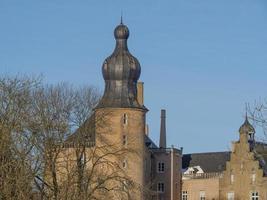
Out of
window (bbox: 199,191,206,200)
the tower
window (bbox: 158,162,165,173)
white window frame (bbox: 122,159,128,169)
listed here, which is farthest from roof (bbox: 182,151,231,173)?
white window frame (bbox: 122,159,128,169)

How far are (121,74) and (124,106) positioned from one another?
276 cm

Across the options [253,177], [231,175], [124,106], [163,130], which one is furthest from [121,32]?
[253,177]

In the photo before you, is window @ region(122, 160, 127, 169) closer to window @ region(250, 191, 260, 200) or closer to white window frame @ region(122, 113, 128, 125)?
white window frame @ region(122, 113, 128, 125)

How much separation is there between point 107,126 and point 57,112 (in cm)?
2139

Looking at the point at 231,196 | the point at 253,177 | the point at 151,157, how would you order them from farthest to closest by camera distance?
the point at 231,196 → the point at 151,157 → the point at 253,177

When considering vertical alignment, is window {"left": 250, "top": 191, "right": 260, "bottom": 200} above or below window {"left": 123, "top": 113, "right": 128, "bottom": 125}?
below

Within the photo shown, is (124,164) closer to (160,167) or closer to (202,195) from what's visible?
(160,167)

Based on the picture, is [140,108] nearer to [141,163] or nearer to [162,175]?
[141,163]

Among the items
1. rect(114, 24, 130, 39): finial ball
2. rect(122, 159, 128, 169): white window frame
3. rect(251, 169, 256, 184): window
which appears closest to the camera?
rect(122, 159, 128, 169): white window frame

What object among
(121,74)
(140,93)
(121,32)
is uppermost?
(121,32)

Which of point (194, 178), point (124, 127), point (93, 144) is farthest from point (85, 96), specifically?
point (194, 178)

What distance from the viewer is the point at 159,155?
327ft

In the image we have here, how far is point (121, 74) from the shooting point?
89.1 meters

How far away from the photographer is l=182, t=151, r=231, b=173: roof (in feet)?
352
